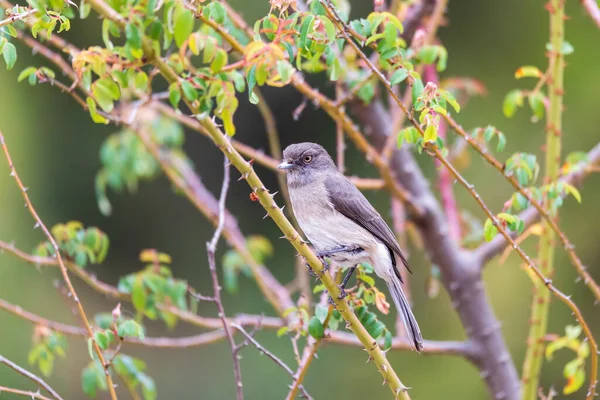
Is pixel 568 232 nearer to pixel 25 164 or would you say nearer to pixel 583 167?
pixel 583 167

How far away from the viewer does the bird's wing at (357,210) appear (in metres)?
4.10

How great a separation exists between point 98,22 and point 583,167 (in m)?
5.71

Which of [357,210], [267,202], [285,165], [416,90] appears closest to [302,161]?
[285,165]

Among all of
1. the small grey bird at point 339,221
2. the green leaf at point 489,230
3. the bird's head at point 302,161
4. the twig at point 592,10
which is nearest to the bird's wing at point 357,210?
the small grey bird at point 339,221

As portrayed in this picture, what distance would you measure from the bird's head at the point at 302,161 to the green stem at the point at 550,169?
4.00 feet

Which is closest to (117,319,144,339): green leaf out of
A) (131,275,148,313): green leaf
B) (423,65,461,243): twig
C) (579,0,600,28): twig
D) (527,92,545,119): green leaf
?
(131,275,148,313): green leaf

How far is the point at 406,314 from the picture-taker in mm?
3785

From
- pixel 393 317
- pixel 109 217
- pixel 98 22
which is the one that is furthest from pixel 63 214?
pixel 393 317

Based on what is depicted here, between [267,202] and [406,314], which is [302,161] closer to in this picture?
[406,314]

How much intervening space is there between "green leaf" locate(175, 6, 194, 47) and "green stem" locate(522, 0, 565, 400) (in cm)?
206

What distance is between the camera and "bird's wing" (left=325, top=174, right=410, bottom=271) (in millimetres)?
4098

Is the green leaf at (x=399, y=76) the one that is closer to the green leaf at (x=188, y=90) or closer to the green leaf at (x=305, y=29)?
the green leaf at (x=305, y=29)

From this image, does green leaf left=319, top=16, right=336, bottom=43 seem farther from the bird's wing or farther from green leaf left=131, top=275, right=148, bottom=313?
the bird's wing

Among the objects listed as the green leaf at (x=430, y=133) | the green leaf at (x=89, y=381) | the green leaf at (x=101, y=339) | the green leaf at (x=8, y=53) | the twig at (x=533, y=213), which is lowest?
the twig at (x=533, y=213)
